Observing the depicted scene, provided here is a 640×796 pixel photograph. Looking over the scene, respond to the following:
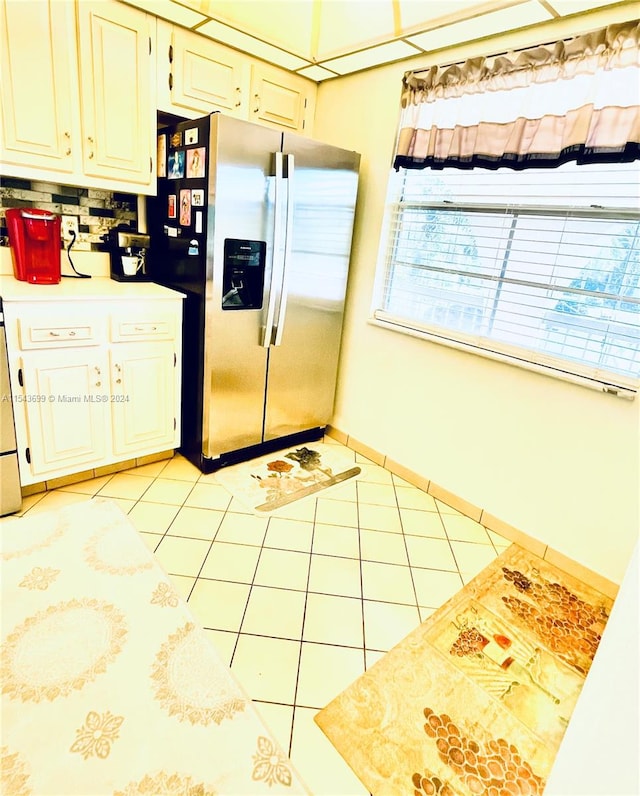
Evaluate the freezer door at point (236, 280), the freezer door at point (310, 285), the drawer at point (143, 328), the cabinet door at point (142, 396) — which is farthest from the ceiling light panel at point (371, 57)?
the cabinet door at point (142, 396)

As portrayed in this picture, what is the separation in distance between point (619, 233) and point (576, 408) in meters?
0.73

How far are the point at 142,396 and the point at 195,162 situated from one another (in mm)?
1196

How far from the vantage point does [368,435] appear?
298cm

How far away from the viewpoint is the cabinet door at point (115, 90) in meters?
2.10

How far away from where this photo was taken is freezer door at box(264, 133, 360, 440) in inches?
94.7

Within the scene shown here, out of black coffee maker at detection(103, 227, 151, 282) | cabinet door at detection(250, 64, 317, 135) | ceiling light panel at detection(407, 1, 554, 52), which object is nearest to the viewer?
ceiling light panel at detection(407, 1, 554, 52)

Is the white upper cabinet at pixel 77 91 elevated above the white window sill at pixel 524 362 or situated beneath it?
elevated above

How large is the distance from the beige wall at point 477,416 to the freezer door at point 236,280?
0.69 m

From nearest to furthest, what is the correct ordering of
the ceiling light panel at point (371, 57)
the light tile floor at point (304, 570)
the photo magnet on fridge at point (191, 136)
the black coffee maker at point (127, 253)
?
the light tile floor at point (304, 570)
the photo magnet on fridge at point (191, 136)
the ceiling light panel at point (371, 57)
the black coffee maker at point (127, 253)

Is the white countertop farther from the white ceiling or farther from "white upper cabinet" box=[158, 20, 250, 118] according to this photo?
the white ceiling

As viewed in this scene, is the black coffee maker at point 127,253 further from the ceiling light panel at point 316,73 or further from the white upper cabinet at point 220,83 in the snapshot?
the ceiling light panel at point 316,73

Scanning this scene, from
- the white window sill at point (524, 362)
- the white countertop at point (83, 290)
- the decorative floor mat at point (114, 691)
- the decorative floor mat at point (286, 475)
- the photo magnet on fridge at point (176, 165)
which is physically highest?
the photo magnet on fridge at point (176, 165)

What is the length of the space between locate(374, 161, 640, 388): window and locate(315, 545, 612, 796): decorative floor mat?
1015mm

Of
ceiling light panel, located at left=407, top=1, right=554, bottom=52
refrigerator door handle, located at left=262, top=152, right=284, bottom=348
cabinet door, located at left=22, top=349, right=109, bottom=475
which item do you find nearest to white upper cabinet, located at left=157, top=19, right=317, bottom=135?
refrigerator door handle, located at left=262, top=152, right=284, bottom=348
